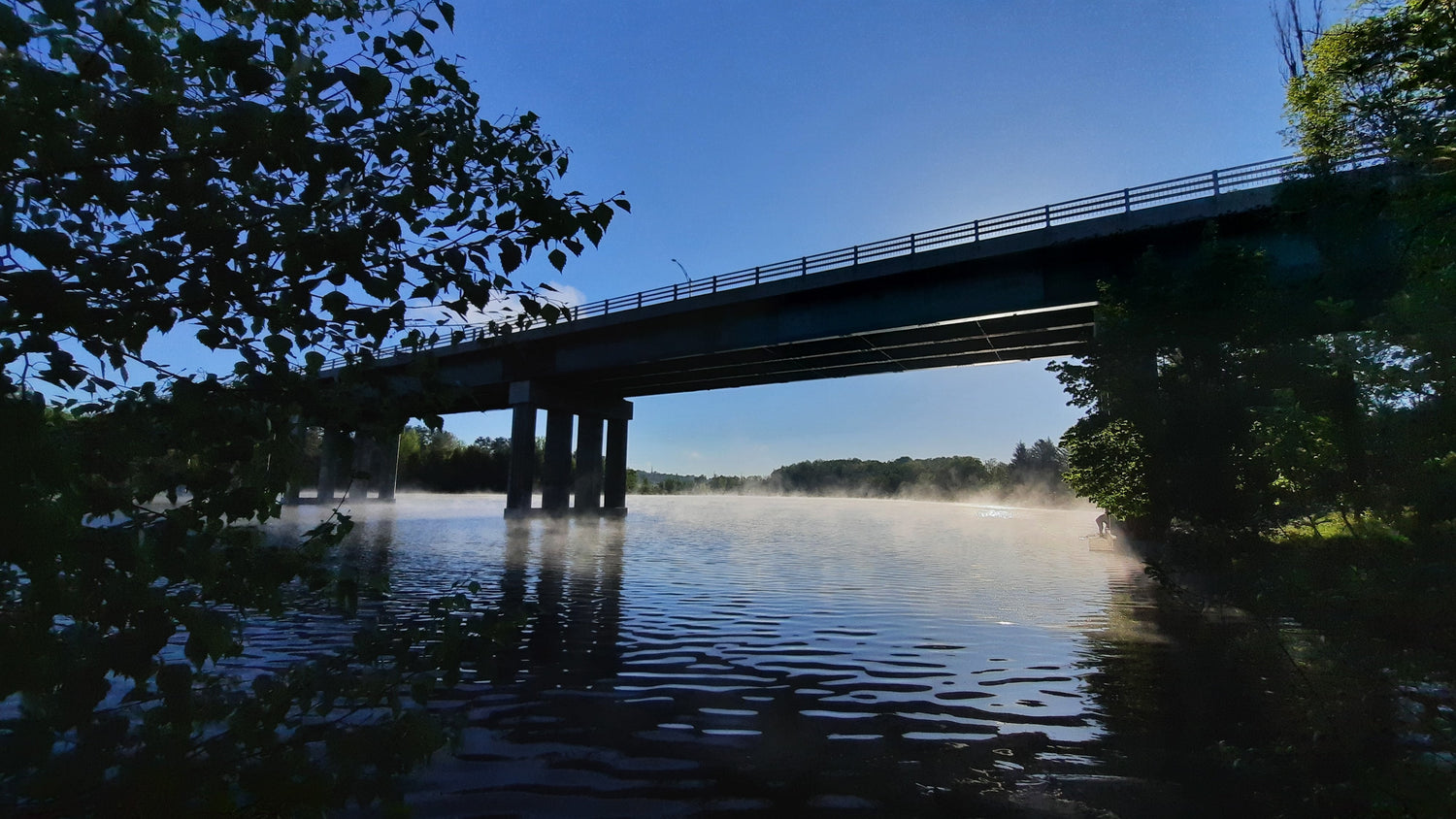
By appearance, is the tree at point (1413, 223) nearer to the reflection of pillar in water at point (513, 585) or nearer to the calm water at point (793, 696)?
the calm water at point (793, 696)

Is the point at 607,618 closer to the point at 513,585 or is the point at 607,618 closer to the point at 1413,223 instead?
the point at 513,585

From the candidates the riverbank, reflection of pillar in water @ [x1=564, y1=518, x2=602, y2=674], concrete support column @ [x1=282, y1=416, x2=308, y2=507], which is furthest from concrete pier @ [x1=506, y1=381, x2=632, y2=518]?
concrete support column @ [x1=282, y1=416, x2=308, y2=507]

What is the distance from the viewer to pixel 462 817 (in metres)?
5.71

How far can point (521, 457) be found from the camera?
55.1 m

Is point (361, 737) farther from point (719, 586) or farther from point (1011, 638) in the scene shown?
point (719, 586)

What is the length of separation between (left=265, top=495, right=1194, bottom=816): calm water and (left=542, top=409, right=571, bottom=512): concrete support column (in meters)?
35.2

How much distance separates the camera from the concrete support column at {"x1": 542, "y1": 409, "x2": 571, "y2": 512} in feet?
185

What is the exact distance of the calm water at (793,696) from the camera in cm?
636

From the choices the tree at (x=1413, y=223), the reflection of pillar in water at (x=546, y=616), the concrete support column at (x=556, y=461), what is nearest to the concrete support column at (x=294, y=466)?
the reflection of pillar in water at (x=546, y=616)

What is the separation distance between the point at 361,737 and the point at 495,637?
2.32 feet

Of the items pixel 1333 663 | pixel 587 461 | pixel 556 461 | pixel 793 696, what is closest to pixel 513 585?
pixel 793 696

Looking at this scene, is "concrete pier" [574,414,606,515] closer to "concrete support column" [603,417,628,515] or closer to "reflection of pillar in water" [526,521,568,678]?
"concrete support column" [603,417,628,515]

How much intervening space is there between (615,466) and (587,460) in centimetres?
437

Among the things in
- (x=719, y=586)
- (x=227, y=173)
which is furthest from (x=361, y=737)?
(x=719, y=586)
